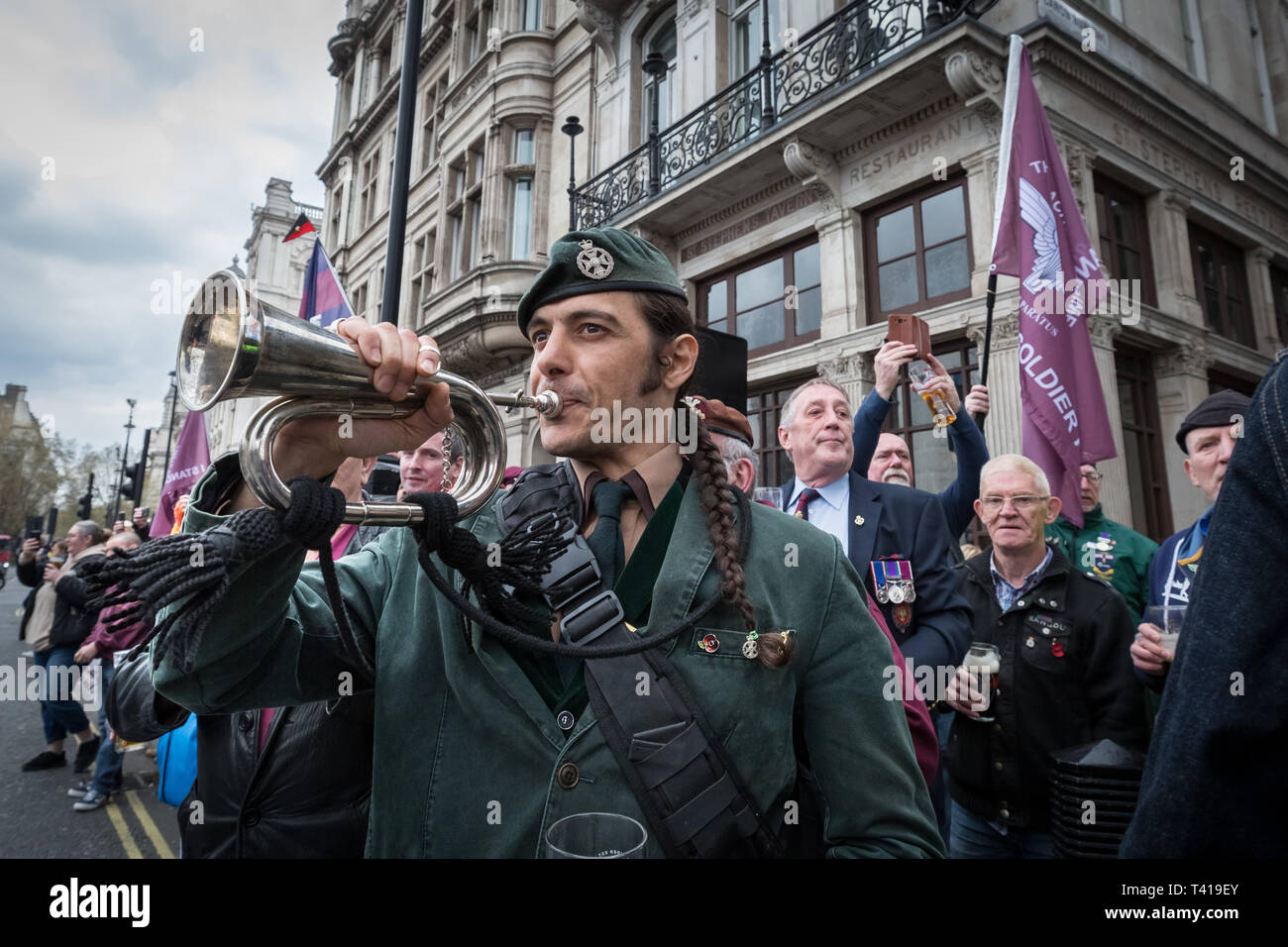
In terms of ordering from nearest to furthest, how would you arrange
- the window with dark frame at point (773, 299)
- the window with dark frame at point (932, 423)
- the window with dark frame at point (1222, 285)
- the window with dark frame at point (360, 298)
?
the window with dark frame at point (932, 423)
the window with dark frame at point (1222, 285)
the window with dark frame at point (773, 299)
the window with dark frame at point (360, 298)

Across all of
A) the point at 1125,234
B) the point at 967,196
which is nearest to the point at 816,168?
the point at 967,196

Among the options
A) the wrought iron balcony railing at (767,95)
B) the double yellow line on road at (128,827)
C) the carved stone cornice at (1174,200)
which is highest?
the wrought iron balcony railing at (767,95)

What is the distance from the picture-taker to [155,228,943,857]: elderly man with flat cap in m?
1.22

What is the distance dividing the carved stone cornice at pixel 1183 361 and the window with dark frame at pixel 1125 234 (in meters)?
0.70

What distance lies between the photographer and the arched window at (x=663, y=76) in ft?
41.2

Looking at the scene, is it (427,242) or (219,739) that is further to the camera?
(427,242)

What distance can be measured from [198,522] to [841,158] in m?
9.68

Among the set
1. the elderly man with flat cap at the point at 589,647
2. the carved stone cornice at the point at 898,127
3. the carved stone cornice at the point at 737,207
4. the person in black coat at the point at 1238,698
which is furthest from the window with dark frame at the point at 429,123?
the person in black coat at the point at 1238,698

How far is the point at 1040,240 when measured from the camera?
5434 mm

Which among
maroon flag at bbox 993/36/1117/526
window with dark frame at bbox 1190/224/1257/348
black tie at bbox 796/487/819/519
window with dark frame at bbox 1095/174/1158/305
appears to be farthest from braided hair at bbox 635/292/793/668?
window with dark frame at bbox 1190/224/1257/348

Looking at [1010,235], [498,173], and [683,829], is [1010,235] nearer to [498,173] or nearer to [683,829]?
[683,829]

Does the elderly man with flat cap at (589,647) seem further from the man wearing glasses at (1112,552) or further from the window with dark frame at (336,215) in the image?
the window with dark frame at (336,215)

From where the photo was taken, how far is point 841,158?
9.20 metres

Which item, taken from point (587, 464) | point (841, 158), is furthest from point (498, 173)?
point (587, 464)
